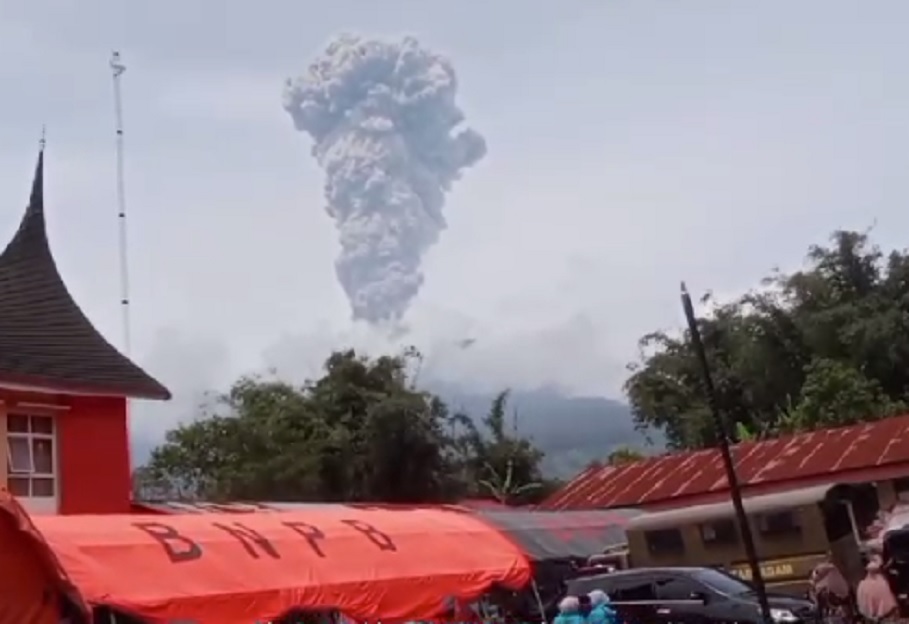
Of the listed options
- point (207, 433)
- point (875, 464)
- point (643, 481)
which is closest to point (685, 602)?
point (875, 464)

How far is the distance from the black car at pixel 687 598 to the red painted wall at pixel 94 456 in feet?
27.0

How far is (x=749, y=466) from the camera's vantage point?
31.1 meters

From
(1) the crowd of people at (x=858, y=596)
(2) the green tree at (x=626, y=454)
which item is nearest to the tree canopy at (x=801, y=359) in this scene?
(2) the green tree at (x=626, y=454)

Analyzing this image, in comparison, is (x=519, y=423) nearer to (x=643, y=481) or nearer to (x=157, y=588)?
(x=643, y=481)

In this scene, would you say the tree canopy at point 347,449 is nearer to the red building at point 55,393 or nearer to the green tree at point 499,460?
the green tree at point 499,460

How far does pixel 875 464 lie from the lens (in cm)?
2817

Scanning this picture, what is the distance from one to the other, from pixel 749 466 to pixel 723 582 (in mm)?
11513

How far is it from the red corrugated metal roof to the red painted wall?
12.9 meters

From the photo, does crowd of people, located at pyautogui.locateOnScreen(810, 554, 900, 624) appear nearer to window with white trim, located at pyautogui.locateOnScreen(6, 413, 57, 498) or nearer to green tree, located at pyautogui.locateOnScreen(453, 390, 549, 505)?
window with white trim, located at pyautogui.locateOnScreen(6, 413, 57, 498)

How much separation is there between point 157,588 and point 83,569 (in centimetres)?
80

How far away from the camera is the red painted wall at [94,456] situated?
2178 centimetres

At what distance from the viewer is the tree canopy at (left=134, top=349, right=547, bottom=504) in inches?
1735

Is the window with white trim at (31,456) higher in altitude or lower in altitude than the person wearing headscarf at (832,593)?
higher

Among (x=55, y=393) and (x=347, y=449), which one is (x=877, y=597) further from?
(x=347, y=449)
